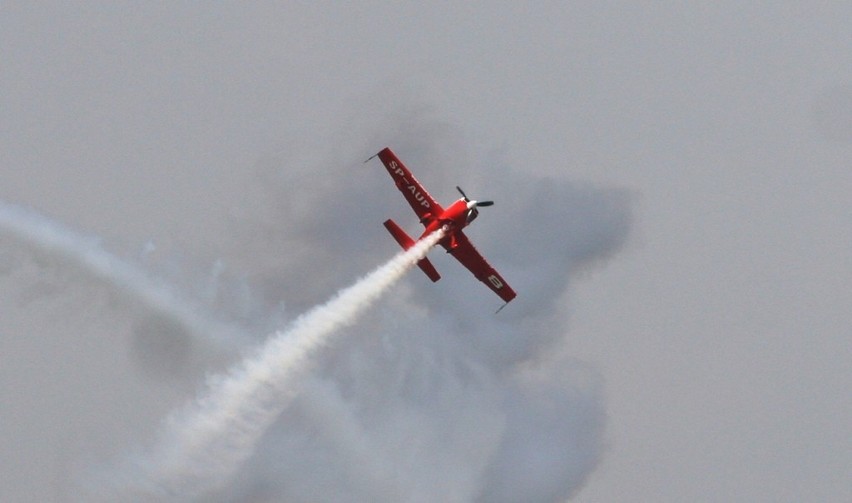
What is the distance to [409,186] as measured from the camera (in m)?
97.9

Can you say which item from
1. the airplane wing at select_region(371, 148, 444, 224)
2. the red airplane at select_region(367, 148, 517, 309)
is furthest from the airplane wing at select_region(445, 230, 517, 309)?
the airplane wing at select_region(371, 148, 444, 224)

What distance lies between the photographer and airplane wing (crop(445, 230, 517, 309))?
327 ft

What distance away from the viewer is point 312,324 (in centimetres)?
9656

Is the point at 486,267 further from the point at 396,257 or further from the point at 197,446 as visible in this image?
the point at 197,446

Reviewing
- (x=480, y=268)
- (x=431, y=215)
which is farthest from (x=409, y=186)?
(x=480, y=268)

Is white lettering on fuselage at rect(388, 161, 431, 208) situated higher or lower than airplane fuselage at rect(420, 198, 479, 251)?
Result: higher

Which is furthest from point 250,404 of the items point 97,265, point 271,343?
point 97,265

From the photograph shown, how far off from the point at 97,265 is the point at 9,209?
5.31 m

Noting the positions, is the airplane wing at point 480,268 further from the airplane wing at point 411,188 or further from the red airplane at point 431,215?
the airplane wing at point 411,188

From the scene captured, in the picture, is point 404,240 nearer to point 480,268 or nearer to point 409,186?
point 409,186

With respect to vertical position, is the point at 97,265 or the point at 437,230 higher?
the point at 97,265

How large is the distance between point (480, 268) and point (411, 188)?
709cm

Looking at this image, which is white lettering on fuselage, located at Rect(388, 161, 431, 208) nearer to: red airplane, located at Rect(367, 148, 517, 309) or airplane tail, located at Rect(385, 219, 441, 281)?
red airplane, located at Rect(367, 148, 517, 309)

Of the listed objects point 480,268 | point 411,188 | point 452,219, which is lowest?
point 480,268
